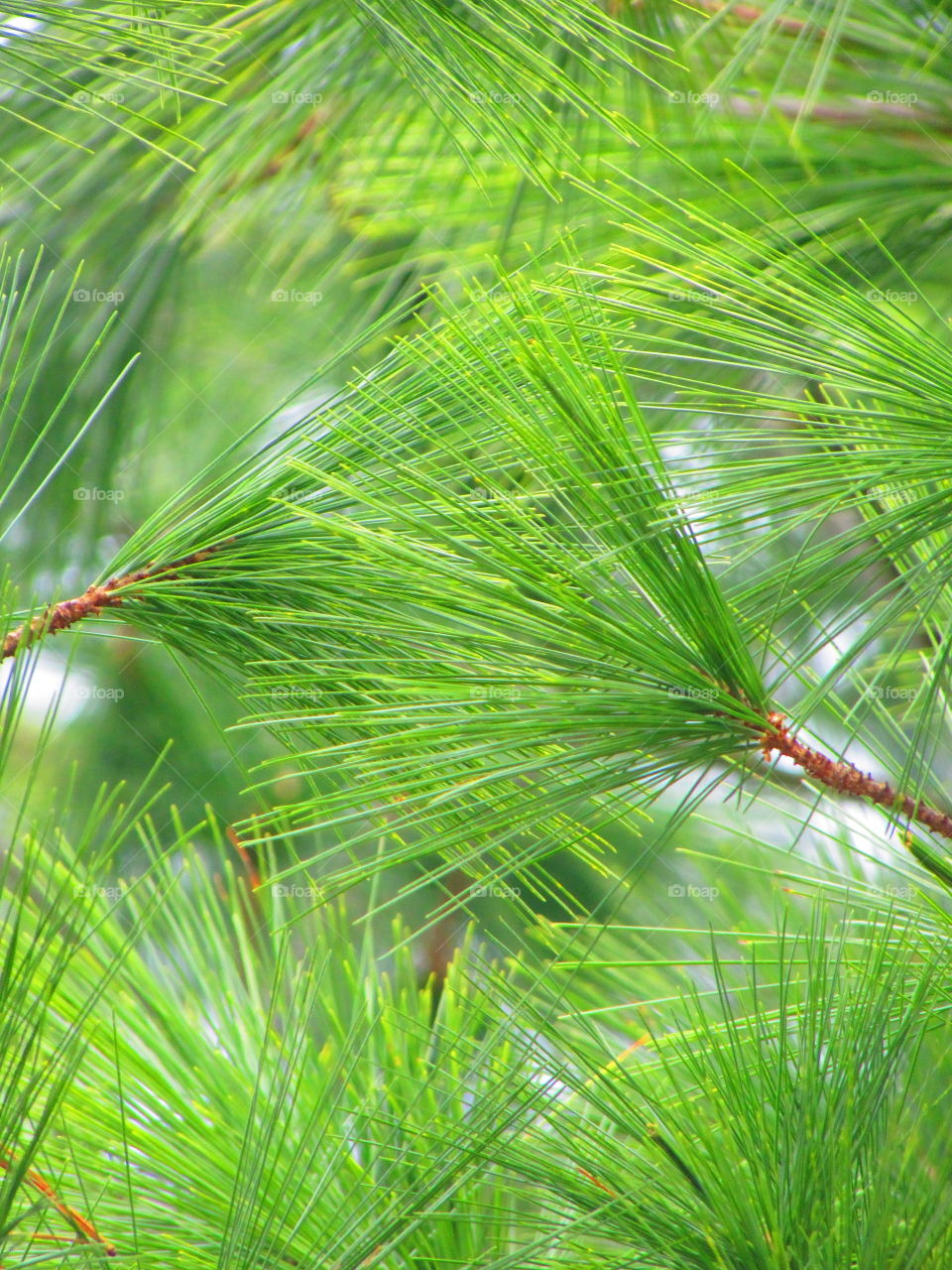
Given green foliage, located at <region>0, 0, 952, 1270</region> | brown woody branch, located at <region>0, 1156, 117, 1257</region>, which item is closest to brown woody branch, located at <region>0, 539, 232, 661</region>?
green foliage, located at <region>0, 0, 952, 1270</region>

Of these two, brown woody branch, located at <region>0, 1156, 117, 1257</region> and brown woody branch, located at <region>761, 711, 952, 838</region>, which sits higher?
brown woody branch, located at <region>761, 711, 952, 838</region>

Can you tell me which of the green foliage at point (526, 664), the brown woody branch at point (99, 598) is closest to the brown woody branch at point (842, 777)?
the green foliage at point (526, 664)

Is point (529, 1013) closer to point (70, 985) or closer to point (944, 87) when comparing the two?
point (70, 985)

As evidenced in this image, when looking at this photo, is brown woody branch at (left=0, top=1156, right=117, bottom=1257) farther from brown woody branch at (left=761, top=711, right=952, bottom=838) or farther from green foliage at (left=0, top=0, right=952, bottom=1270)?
brown woody branch at (left=761, top=711, right=952, bottom=838)

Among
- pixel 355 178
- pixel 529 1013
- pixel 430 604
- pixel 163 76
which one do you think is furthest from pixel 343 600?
pixel 355 178

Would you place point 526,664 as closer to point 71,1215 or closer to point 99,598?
point 99,598

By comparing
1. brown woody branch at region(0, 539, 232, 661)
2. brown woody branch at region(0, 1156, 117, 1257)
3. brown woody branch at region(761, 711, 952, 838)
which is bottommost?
brown woody branch at region(0, 1156, 117, 1257)
